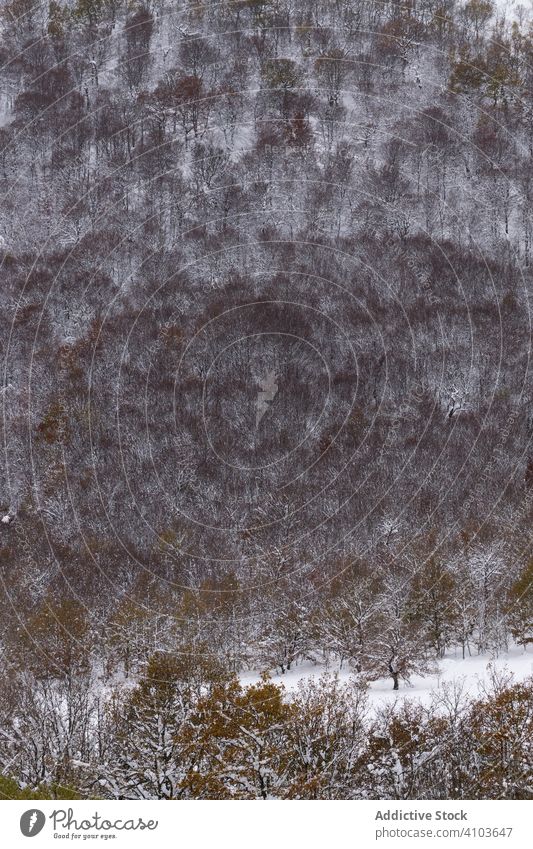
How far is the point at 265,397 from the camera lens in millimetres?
108125

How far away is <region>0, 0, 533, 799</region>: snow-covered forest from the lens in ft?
187

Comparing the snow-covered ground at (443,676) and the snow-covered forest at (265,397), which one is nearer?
the snow-covered forest at (265,397)

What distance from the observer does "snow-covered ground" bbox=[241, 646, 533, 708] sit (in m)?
64.7

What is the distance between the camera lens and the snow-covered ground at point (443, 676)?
6469 cm

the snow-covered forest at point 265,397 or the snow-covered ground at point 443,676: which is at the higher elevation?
the snow-covered forest at point 265,397

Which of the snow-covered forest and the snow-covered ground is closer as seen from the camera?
the snow-covered forest

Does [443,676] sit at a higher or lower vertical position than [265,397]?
lower

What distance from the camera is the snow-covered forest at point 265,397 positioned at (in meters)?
56.9

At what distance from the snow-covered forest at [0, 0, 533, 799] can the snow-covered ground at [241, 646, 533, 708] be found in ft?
1.74

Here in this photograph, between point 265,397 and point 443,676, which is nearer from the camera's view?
point 443,676

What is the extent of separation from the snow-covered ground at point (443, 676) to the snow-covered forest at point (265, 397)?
1.74 feet

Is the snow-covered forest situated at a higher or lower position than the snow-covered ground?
higher

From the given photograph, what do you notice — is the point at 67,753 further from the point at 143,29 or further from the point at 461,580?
the point at 143,29

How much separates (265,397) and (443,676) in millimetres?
45017
